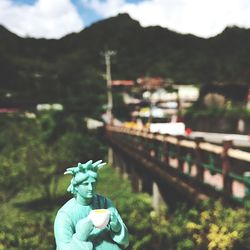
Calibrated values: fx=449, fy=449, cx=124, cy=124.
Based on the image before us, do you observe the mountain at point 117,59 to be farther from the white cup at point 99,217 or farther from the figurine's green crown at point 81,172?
the white cup at point 99,217

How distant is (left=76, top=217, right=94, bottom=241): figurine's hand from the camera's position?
3287 millimetres

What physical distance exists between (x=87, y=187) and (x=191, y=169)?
8.26 metres

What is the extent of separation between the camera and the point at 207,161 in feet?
35.2

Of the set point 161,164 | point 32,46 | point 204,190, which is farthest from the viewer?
point 32,46

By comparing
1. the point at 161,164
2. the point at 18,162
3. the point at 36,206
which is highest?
the point at 161,164

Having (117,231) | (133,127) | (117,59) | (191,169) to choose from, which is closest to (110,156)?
(133,127)

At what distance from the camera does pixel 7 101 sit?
64.6 metres

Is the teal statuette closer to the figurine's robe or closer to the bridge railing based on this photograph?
the figurine's robe

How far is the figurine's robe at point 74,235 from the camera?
3.37 meters

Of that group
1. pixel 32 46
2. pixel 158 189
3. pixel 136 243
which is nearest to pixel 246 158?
pixel 136 243

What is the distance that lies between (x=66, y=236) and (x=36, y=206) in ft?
69.0

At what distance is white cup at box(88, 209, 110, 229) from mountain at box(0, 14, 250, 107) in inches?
1608

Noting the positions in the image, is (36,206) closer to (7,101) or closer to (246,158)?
(246,158)

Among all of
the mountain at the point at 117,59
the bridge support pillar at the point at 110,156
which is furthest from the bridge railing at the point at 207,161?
the mountain at the point at 117,59
